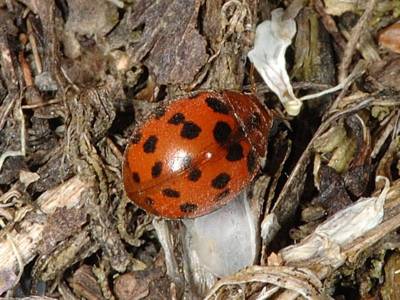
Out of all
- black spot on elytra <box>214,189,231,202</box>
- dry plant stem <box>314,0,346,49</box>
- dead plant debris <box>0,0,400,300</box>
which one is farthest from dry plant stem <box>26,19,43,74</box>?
dry plant stem <box>314,0,346,49</box>

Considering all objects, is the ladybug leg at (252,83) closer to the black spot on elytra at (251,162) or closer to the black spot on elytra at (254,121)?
the black spot on elytra at (254,121)

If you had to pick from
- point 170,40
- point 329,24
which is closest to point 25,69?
point 170,40

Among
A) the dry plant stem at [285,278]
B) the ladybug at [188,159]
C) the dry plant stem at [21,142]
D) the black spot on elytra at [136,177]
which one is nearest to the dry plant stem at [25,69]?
the dry plant stem at [21,142]

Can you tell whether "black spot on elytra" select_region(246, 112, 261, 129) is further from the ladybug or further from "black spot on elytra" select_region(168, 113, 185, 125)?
"black spot on elytra" select_region(168, 113, 185, 125)

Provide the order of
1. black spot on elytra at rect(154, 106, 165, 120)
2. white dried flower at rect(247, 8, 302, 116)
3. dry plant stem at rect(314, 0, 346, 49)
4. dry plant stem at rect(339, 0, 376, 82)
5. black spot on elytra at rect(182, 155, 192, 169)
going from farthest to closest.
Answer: dry plant stem at rect(314, 0, 346, 49), dry plant stem at rect(339, 0, 376, 82), white dried flower at rect(247, 8, 302, 116), black spot on elytra at rect(154, 106, 165, 120), black spot on elytra at rect(182, 155, 192, 169)

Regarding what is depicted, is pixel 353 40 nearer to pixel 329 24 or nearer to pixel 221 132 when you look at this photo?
pixel 329 24

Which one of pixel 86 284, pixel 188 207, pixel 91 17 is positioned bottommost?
pixel 86 284
